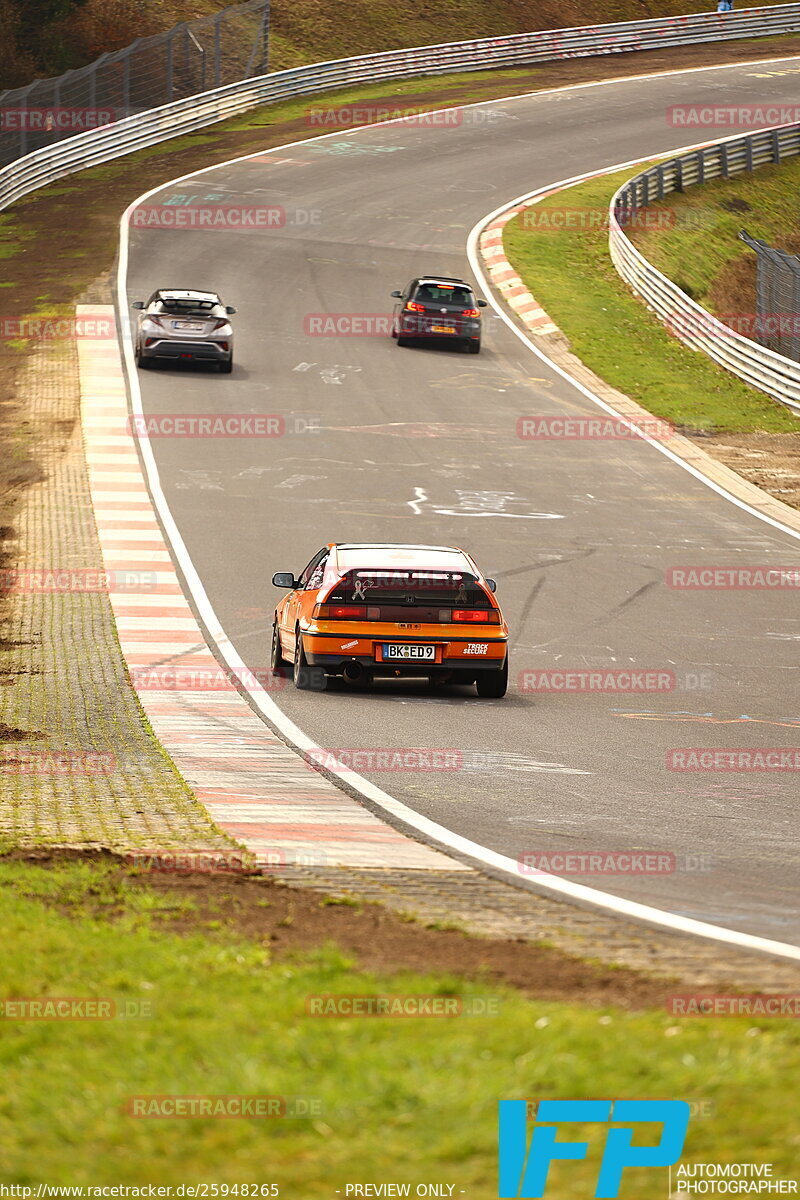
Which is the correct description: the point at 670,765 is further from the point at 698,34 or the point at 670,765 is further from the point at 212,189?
the point at 698,34

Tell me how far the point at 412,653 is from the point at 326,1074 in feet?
32.5

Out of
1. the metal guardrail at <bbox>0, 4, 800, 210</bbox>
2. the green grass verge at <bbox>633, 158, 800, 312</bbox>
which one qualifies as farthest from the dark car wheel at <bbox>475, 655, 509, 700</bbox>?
the metal guardrail at <bbox>0, 4, 800, 210</bbox>

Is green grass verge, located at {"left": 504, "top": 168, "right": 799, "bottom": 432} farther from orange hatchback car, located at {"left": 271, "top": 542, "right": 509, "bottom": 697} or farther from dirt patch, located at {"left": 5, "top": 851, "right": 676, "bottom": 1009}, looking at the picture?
dirt patch, located at {"left": 5, "top": 851, "right": 676, "bottom": 1009}

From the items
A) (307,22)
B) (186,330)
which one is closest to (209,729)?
(186,330)

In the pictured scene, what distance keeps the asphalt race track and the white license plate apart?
0.46 metres

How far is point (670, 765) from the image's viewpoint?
11.6 metres

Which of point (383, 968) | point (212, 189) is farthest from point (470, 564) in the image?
point (212, 189)

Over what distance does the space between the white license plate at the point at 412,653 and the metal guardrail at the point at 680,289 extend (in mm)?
20752

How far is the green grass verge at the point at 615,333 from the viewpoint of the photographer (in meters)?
33.0

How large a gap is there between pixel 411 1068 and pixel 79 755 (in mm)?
7086

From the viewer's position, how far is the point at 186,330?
32.8 m
